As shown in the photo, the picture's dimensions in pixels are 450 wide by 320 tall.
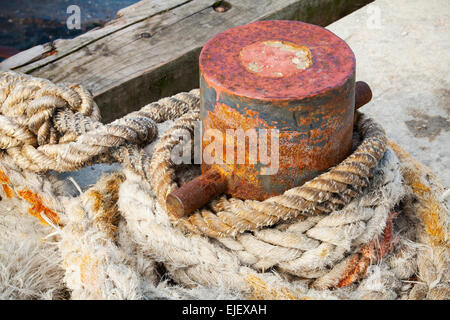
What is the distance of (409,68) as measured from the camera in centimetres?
221

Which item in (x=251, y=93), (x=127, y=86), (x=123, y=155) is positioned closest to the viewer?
(x=251, y=93)

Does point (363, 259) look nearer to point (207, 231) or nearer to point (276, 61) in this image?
point (207, 231)

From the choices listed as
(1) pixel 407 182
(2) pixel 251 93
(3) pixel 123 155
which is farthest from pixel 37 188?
(1) pixel 407 182

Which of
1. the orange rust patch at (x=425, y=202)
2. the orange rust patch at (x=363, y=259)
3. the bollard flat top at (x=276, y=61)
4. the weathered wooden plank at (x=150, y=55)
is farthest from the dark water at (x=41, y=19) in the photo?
the orange rust patch at (x=363, y=259)

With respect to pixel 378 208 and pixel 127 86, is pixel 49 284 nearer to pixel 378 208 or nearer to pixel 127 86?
pixel 378 208

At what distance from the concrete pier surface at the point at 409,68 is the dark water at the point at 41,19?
7.66 ft

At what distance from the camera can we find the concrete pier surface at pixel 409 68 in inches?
73.4

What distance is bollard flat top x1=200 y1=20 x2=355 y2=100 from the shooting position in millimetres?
1029

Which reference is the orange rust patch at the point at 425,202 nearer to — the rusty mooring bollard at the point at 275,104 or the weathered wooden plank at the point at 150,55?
the rusty mooring bollard at the point at 275,104

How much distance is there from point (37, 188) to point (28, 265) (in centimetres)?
27

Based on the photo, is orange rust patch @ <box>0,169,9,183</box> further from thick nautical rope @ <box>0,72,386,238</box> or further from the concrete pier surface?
the concrete pier surface

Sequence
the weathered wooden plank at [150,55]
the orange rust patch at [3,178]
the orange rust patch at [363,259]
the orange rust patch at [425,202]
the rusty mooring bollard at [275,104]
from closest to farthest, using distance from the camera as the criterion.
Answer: the rusty mooring bollard at [275,104]
the orange rust patch at [363,259]
the orange rust patch at [425,202]
the orange rust patch at [3,178]
the weathered wooden plank at [150,55]

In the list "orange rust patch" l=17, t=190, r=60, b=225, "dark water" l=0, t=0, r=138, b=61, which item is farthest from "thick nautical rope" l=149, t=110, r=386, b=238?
"dark water" l=0, t=0, r=138, b=61

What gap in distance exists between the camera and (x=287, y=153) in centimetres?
A: 108
